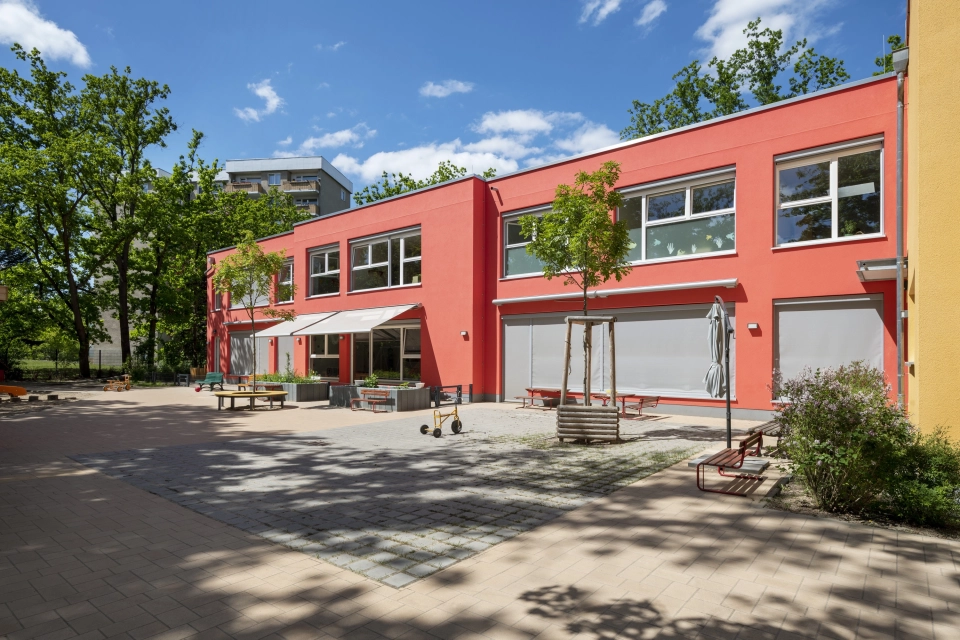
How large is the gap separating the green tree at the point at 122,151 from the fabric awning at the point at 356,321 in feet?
52.5

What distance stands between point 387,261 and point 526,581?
17339 mm

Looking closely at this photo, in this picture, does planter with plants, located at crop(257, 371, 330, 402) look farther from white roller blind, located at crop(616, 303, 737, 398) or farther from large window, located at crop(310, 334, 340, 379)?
white roller blind, located at crop(616, 303, 737, 398)

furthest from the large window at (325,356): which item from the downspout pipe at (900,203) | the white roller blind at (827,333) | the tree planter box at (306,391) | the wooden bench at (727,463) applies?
the downspout pipe at (900,203)

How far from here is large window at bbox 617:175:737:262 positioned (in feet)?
43.1

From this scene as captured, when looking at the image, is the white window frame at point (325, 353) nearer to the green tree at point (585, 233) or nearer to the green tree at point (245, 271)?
the green tree at point (245, 271)

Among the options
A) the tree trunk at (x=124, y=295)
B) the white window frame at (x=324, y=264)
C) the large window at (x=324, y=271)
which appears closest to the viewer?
the white window frame at (x=324, y=264)

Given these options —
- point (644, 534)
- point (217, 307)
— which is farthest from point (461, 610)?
point (217, 307)

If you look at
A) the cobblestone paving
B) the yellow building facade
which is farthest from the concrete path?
the yellow building facade

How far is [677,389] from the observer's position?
44.1 ft

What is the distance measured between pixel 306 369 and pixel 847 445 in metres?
20.5

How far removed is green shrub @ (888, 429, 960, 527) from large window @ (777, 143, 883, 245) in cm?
733

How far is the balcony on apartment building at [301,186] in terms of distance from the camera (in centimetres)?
5738

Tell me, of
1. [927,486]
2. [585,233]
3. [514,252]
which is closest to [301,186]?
[514,252]

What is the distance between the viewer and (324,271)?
A: 919 inches
